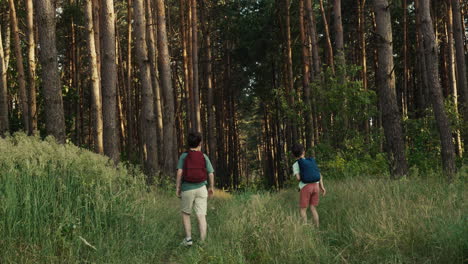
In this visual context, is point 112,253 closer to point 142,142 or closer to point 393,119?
point 393,119

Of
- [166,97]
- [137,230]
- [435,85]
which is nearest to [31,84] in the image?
[166,97]

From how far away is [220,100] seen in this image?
119 feet

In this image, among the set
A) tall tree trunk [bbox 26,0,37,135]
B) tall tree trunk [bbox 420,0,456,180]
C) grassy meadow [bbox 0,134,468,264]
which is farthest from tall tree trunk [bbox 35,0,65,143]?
tall tree trunk [bbox 420,0,456,180]

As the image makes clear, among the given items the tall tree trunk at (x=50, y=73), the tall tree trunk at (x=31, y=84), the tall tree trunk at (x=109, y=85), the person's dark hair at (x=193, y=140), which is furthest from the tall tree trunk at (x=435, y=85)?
the tall tree trunk at (x=31, y=84)

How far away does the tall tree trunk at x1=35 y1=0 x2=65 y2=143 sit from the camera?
9922 millimetres

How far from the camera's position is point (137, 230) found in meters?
6.38

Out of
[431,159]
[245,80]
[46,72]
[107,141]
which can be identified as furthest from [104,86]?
[245,80]

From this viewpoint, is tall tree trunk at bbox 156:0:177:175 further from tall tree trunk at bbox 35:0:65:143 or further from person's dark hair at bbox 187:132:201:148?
person's dark hair at bbox 187:132:201:148

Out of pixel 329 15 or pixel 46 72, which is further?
pixel 329 15

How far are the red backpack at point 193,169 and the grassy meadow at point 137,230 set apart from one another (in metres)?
0.86

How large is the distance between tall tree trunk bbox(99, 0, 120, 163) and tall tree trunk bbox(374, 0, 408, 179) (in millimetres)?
7255

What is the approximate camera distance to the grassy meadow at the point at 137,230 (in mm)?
5145

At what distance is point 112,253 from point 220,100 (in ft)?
102

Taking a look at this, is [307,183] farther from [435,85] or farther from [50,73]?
[50,73]
